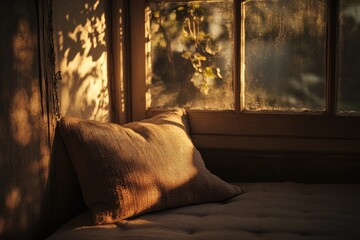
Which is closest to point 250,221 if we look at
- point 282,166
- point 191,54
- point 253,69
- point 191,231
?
point 191,231

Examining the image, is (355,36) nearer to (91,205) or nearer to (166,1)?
(166,1)

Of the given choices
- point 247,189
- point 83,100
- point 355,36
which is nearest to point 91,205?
point 83,100

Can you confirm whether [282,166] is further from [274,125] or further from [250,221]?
[250,221]

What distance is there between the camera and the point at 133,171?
2.04 metres

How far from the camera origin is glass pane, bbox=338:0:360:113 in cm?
243

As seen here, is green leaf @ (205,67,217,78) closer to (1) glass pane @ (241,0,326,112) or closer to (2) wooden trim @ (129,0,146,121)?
(1) glass pane @ (241,0,326,112)

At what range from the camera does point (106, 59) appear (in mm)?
2584

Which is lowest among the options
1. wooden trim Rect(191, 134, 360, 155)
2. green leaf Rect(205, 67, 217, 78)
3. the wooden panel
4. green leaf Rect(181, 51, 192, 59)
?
the wooden panel

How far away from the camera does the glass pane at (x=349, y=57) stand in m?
2.43

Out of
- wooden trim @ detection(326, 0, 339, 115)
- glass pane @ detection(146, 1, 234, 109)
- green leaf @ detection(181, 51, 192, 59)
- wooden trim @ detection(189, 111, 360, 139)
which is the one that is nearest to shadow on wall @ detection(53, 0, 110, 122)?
glass pane @ detection(146, 1, 234, 109)

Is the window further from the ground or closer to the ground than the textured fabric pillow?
further from the ground

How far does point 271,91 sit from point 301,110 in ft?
0.59

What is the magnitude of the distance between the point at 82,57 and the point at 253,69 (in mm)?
881

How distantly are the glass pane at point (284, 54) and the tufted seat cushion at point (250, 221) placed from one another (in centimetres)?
52
